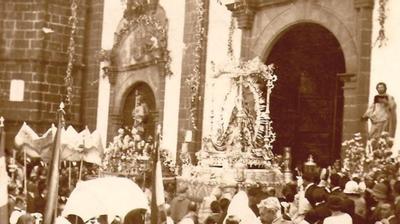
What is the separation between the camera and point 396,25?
47.5 feet

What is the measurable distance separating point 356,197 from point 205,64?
1021 centimetres

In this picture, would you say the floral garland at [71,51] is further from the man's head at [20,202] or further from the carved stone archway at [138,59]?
the man's head at [20,202]

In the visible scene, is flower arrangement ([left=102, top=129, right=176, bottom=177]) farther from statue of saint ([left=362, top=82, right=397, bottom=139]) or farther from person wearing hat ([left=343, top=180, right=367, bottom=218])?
person wearing hat ([left=343, top=180, right=367, bottom=218])

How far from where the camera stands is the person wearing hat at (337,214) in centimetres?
726

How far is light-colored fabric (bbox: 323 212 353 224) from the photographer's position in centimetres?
725

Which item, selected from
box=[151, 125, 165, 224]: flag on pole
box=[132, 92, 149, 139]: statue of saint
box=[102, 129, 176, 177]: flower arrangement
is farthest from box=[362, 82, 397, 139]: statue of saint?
box=[151, 125, 165, 224]: flag on pole

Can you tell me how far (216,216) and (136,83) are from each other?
14.0 meters

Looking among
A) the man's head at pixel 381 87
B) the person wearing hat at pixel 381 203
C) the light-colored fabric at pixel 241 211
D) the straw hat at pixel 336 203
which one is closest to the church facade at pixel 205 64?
the man's head at pixel 381 87

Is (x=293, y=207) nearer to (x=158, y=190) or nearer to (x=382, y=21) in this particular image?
(x=158, y=190)

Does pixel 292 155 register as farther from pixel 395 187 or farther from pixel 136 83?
pixel 395 187

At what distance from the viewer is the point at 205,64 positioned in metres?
19.4

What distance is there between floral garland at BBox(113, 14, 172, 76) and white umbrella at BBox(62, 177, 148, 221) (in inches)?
583

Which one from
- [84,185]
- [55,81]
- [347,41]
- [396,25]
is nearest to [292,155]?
[347,41]

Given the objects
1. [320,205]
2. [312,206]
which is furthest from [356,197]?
[320,205]
